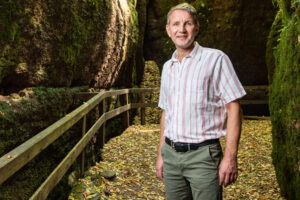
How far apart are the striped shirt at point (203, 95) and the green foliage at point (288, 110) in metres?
1.54

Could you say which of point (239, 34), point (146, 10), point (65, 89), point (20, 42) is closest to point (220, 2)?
point (239, 34)

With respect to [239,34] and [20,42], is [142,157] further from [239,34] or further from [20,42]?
[239,34]

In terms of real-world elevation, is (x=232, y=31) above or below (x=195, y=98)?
above

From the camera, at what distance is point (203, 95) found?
70.4 inches

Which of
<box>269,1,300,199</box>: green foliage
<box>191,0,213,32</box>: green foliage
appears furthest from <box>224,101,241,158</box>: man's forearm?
<box>191,0,213,32</box>: green foliage

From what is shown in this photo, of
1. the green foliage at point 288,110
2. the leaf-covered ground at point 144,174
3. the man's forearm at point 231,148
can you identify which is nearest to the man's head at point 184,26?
the man's forearm at point 231,148

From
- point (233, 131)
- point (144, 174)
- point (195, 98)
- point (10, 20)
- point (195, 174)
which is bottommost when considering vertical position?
point (144, 174)

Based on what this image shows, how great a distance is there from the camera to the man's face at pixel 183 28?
6.19 ft

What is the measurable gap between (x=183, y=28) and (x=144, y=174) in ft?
11.6

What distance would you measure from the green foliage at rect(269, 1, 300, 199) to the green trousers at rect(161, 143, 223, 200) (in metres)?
1.63

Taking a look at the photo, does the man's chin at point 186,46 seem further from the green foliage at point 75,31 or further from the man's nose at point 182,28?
the green foliage at point 75,31

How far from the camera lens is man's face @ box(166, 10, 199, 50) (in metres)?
1.89

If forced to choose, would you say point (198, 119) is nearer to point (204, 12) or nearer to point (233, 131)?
point (233, 131)

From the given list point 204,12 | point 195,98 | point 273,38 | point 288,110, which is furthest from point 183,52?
point 204,12
